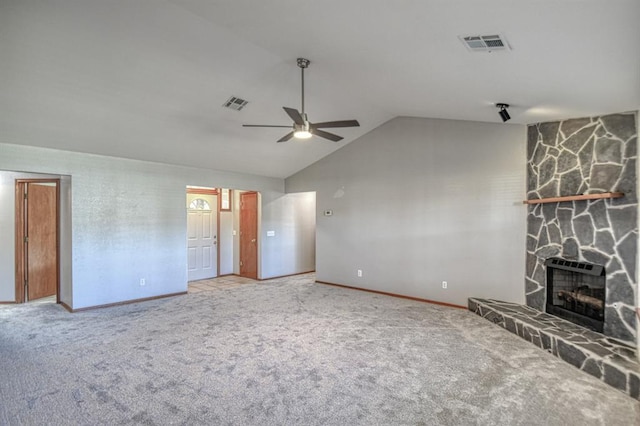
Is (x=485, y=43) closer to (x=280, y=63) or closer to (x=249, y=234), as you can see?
(x=280, y=63)

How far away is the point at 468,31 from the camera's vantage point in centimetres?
248

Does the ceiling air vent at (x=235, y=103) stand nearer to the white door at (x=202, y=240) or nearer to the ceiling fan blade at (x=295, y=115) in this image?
the ceiling fan blade at (x=295, y=115)

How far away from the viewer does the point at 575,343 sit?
330cm

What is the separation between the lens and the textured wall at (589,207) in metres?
3.50

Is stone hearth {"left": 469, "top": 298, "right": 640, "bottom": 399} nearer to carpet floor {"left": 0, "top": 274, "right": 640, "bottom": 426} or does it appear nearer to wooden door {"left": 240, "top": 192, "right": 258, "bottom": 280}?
carpet floor {"left": 0, "top": 274, "right": 640, "bottom": 426}

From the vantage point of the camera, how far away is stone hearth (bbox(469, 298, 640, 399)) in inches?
111

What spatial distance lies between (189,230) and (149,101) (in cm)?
409

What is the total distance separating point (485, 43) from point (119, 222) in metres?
5.75

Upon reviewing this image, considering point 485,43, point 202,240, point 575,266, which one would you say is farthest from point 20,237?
point 575,266

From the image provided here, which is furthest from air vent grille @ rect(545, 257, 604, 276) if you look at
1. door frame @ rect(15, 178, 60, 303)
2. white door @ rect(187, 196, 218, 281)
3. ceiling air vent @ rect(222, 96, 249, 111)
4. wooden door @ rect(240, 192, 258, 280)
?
door frame @ rect(15, 178, 60, 303)

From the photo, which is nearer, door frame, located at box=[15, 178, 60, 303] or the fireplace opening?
the fireplace opening

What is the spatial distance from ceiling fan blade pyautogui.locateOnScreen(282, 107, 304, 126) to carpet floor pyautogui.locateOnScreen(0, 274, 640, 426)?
2.56 metres

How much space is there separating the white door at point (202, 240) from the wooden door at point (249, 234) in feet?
2.13

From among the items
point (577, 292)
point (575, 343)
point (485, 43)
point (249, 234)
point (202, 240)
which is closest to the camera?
point (485, 43)
